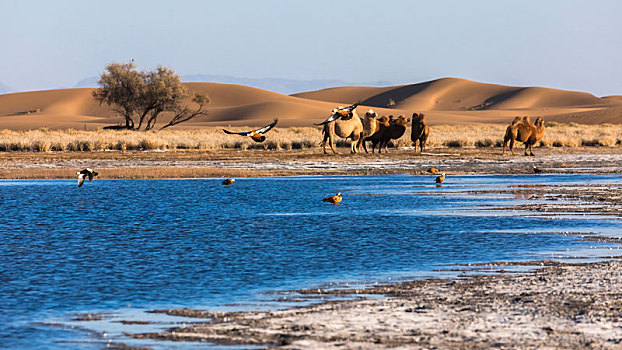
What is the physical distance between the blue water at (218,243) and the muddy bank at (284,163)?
7.27 metres

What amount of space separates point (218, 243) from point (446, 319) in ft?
19.6

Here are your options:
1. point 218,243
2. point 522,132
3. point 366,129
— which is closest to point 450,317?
point 218,243

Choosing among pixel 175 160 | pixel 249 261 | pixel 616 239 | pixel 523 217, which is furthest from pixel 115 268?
pixel 175 160

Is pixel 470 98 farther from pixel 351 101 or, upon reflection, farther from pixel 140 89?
pixel 140 89

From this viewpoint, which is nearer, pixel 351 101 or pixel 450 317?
pixel 450 317

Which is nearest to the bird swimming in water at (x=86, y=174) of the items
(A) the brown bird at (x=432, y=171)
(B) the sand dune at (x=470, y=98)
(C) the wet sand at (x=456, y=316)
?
(C) the wet sand at (x=456, y=316)

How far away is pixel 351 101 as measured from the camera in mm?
191000

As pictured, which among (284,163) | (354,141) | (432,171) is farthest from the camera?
(354,141)

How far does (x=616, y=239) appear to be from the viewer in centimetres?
1316

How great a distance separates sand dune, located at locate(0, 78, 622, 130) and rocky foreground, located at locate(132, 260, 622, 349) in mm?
109226

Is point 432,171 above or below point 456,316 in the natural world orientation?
below

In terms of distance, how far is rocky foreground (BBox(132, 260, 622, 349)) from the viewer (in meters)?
7.21

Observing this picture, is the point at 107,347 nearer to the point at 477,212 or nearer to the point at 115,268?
the point at 115,268

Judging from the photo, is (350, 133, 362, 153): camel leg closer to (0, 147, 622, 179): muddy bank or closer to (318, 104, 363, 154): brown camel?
(318, 104, 363, 154): brown camel
